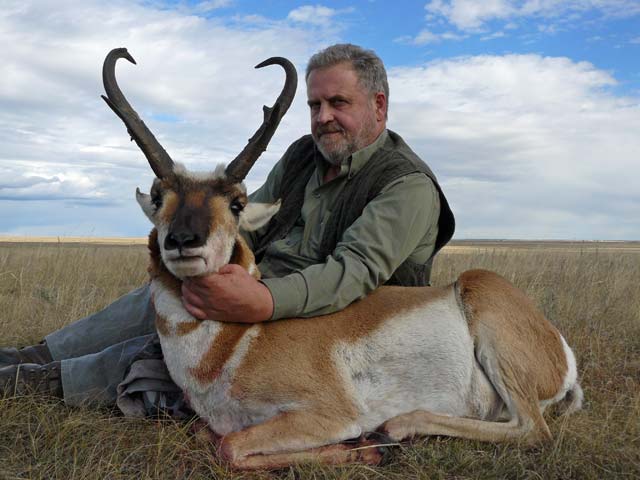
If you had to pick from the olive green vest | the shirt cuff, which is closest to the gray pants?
the olive green vest

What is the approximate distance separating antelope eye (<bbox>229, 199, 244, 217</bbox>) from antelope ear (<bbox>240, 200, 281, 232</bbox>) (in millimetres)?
95

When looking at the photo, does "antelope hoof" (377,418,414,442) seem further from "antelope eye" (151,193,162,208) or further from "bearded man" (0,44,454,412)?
"antelope eye" (151,193,162,208)

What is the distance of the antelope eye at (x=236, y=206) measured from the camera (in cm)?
421

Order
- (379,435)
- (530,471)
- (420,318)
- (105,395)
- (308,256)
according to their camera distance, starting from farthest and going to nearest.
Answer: (308,256) < (105,395) < (420,318) < (379,435) < (530,471)

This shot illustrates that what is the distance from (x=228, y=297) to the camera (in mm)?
3885

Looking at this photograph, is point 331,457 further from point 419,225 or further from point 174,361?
point 419,225

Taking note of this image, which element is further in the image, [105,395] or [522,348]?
[105,395]

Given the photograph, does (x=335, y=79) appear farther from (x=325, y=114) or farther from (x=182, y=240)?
(x=182, y=240)

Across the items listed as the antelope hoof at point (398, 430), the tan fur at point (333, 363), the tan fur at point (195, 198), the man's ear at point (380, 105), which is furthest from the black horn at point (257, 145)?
the antelope hoof at point (398, 430)

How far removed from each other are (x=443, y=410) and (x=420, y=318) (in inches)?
26.4

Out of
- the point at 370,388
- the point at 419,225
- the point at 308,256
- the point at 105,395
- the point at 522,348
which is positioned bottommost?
the point at 105,395

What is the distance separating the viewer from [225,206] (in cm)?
414

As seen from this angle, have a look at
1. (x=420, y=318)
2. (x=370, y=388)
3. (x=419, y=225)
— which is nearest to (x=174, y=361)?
(x=370, y=388)

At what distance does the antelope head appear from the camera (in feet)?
12.3
